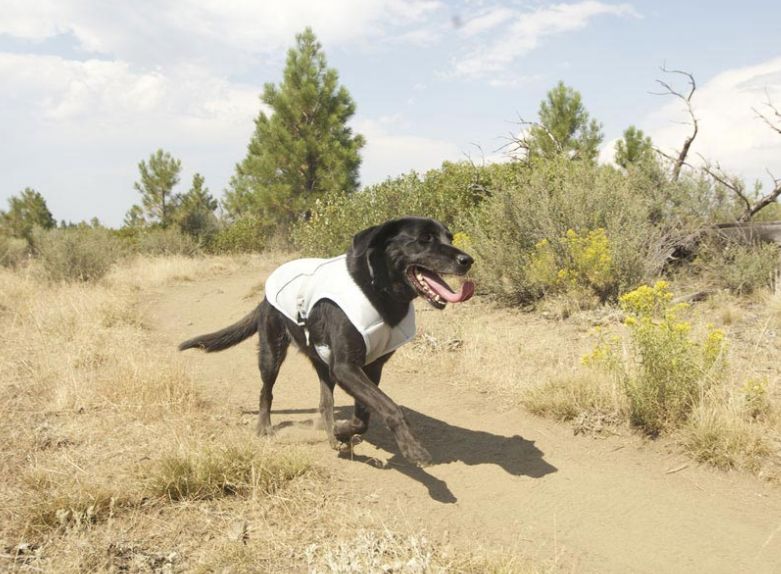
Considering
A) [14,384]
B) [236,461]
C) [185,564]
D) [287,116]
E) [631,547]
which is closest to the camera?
[185,564]

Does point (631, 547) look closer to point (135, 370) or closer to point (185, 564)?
point (185, 564)

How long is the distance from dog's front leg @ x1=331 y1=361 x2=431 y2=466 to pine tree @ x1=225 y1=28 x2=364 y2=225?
57.6ft

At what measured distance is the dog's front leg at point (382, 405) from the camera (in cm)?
329

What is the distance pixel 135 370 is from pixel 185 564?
107 inches

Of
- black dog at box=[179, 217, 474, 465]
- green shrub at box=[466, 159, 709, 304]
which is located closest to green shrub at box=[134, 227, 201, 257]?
green shrub at box=[466, 159, 709, 304]

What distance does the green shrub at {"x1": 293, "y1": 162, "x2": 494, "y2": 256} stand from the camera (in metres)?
12.7

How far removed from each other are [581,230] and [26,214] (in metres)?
23.6

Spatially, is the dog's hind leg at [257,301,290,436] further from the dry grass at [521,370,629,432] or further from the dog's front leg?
the dry grass at [521,370,629,432]

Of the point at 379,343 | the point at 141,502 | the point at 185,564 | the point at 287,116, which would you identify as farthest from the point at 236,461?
the point at 287,116

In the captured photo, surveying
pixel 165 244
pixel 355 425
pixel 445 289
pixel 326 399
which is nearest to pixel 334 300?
pixel 445 289

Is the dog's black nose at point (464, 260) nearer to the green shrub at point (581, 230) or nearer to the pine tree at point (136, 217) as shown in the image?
the green shrub at point (581, 230)

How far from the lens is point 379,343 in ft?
13.0

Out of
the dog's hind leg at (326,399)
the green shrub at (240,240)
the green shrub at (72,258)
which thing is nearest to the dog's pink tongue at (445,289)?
the dog's hind leg at (326,399)

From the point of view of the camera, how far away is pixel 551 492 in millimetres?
3773
